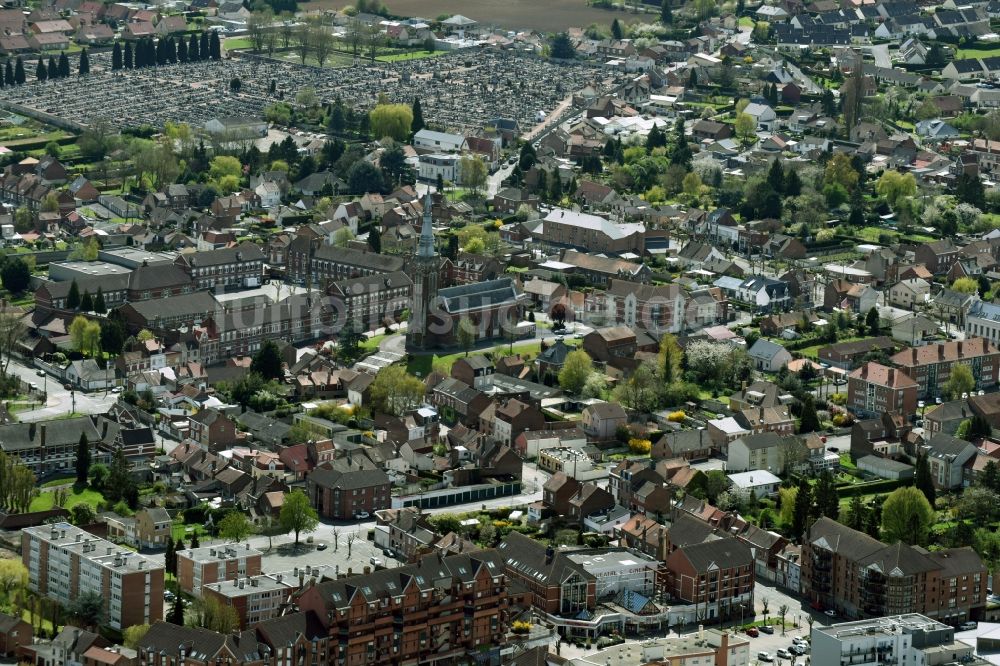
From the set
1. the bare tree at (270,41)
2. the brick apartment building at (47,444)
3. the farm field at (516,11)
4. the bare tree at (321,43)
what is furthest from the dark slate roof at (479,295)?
the farm field at (516,11)

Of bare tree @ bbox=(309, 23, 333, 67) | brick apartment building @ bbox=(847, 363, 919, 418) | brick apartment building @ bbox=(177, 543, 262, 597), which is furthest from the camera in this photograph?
bare tree @ bbox=(309, 23, 333, 67)

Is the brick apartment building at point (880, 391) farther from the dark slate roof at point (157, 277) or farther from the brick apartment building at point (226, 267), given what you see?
the dark slate roof at point (157, 277)

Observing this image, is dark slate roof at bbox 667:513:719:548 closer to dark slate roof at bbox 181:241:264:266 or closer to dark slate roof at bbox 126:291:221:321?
dark slate roof at bbox 126:291:221:321

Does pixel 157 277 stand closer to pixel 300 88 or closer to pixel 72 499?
pixel 72 499

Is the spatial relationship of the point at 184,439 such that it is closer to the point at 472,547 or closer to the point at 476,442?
the point at 476,442

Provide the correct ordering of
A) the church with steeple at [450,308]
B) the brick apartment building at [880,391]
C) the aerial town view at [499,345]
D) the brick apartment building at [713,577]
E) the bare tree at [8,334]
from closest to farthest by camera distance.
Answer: the aerial town view at [499,345]
the brick apartment building at [713,577]
the brick apartment building at [880,391]
the bare tree at [8,334]
the church with steeple at [450,308]

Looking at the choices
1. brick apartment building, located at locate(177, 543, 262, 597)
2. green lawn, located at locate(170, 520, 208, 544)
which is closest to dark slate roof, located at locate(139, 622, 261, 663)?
brick apartment building, located at locate(177, 543, 262, 597)

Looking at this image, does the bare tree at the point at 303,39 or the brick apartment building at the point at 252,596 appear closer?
the brick apartment building at the point at 252,596

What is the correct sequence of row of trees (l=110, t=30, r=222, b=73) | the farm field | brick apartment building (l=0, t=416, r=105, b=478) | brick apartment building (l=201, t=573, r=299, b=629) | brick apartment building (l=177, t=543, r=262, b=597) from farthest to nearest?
the farm field, row of trees (l=110, t=30, r=222, b=73), brick apartment building (l=0, t=416, r=105, b=478), brick apartment building (l=177, t=543, r=262, b=597), brick apartment building (l=201, t=573, r=299, b=629)
